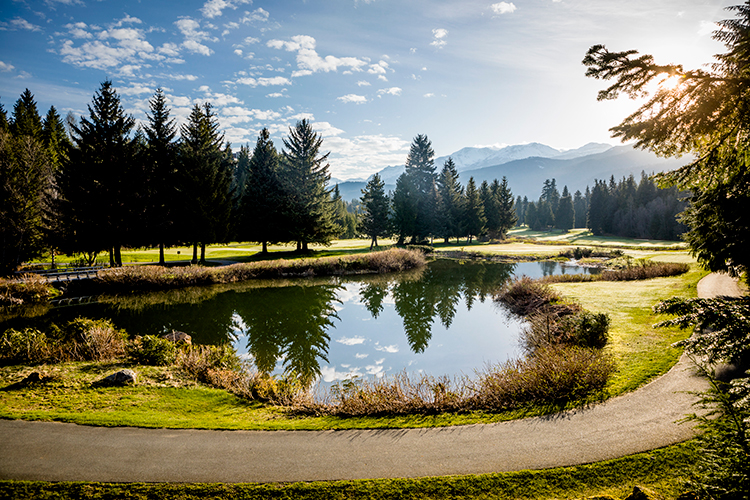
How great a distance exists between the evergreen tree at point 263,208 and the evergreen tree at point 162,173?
9947 mm

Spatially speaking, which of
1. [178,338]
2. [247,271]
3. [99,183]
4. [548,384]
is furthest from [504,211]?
[548,384]

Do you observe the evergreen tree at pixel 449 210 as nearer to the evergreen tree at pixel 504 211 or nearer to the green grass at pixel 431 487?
the evergreen tree at pixel 504 211

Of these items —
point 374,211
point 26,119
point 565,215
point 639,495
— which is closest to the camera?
point 639,495

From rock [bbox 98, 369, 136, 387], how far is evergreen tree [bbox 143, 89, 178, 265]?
86.8 feet

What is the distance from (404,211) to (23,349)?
53194 mm

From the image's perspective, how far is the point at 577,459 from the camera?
21.3 feet

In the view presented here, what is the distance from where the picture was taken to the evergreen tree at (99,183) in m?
29.4

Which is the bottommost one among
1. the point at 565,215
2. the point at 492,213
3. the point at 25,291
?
the point at 25,291

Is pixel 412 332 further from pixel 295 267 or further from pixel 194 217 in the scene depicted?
pixel 194 217

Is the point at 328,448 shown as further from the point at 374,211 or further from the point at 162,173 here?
the point at 374,211

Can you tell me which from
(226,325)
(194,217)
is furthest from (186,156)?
(226,325)

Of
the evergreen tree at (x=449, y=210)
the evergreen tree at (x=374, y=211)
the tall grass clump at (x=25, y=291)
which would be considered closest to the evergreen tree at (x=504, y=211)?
the evergreen tree at (x=449, y=210)

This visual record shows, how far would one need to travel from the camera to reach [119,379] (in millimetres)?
10516

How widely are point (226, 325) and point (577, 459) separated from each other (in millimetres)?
17501
